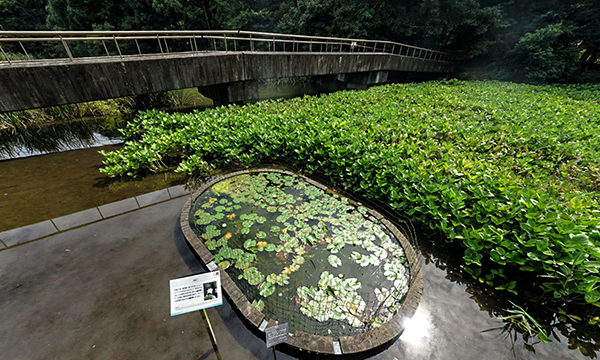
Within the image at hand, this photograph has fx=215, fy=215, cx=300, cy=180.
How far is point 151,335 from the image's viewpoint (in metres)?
2.59

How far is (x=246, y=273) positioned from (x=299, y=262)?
2.74 ft

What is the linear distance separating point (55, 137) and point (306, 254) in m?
10.8

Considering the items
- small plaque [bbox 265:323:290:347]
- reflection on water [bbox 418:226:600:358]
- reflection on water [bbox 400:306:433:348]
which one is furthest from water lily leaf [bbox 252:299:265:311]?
reflection on water [bbox 418:226:600:358]

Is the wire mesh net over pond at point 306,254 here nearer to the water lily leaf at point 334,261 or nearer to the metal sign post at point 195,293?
the water lily leaf at point 334,261

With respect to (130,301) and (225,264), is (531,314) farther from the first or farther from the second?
(130,301)

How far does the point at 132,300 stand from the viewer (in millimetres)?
2934

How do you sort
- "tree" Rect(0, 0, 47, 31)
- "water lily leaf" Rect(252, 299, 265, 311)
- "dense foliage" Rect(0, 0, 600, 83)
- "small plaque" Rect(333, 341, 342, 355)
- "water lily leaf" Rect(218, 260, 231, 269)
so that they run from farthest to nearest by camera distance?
1. "tree" Rect(0, 0, 47, 31)
2. "dense foliage" Rect(0, 0, 600, 83)
3. "water lily leaf" Rect(218, 260, 231, 269)
4. "water lily leaf" Rect(252, 299, 265, 311)
5. "small plaque" Rect(333, 341, 342, 355)

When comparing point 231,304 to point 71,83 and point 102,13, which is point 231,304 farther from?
point 102,13

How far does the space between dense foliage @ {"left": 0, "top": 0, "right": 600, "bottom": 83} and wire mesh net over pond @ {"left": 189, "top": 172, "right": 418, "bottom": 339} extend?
20.9 meters

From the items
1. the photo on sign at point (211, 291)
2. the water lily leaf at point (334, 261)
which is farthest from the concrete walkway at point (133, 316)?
the water lily leaf at point (334, 261)

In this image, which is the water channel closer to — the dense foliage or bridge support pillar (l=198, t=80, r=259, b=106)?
bridge support pillar (l=198, t=80, r=259, b=106)

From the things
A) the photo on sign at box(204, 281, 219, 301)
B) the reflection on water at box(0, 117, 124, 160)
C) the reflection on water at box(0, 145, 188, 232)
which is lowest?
the reflection on water at box(0, 117, 124, 160)

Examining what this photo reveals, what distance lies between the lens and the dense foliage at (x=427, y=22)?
603 inches

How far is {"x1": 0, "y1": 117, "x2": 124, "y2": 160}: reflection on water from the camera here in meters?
7.16
